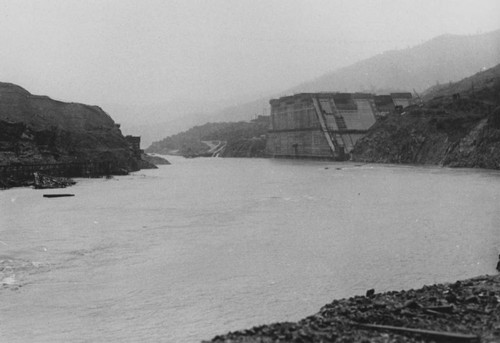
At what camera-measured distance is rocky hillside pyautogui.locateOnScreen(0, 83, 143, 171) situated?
193 feet

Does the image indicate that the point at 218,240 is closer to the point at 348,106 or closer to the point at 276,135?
the point at 348,106

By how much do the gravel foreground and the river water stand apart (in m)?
1.69

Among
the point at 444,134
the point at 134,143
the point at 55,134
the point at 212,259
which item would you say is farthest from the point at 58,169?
the point at 444,134

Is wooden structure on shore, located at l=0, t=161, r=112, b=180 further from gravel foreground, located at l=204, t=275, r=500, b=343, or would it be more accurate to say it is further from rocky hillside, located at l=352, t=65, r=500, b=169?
gravel foreground, located at l=204, t=275, r=500, b=343

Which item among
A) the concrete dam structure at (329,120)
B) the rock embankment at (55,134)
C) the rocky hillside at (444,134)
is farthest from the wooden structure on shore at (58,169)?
the concrete dam structure at (329,120)

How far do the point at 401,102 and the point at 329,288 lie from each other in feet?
364

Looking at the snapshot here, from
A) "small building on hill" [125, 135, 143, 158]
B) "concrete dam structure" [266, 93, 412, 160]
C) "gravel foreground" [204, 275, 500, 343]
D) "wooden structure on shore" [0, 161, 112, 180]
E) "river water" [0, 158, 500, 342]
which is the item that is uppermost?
"concrete dam structure" [266, 93, 412, 160]

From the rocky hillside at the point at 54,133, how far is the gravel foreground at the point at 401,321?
51.8 meters

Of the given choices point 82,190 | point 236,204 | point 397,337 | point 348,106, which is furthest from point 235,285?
point 348,106

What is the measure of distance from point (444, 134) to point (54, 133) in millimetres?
54788

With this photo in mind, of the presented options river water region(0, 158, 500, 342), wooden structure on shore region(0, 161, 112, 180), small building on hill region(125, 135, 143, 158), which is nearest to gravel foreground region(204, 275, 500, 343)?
river water region(0, 158, 500, 342)

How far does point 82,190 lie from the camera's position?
152ft

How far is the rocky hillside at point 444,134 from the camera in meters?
61.3

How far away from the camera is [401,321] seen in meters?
9.12
